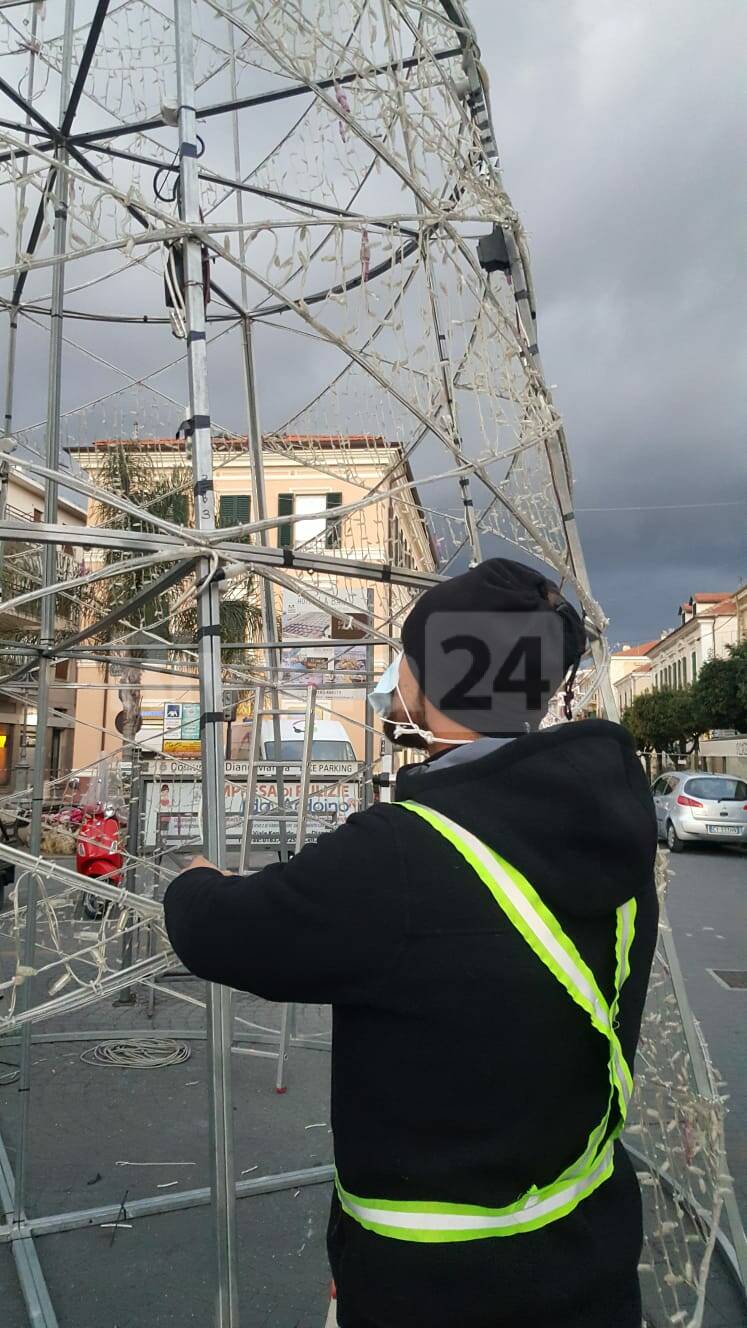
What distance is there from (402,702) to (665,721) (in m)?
45.5

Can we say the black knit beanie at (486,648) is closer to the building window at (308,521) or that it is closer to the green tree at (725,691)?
the building window at (308,521)

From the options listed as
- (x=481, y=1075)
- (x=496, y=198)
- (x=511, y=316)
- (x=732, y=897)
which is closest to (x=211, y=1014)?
(x=481, y=1075)

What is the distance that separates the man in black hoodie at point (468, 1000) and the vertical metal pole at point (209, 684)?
0.75m

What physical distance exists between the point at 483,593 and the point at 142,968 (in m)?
1.58

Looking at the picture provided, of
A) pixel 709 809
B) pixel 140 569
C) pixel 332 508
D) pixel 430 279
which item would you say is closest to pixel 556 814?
pixel 332 508

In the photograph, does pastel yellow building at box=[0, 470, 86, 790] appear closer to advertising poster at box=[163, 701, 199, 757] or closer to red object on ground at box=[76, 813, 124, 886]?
advertising poster at box=[163, 701, 199, 757]

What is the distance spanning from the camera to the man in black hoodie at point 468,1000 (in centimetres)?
124

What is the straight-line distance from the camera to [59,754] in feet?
90.7

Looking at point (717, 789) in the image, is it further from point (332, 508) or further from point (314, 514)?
point (314, 514)

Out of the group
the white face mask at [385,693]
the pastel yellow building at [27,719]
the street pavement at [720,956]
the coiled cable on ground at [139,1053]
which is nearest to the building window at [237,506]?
the pastel yellow building at [27,719]

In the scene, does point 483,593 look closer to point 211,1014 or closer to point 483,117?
point 211,1014

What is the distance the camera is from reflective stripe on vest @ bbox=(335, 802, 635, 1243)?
1.26 m

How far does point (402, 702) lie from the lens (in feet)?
5.28

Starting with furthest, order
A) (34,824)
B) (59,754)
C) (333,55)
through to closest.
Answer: (59,754), (34,824), (333,55)
